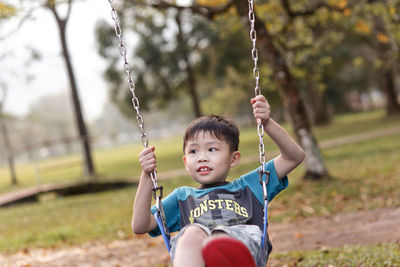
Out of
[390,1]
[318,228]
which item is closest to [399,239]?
[318,228]

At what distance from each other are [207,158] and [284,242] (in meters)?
3.45

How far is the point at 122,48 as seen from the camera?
2.98m

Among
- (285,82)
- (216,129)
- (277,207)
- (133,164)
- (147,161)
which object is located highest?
(285,82)

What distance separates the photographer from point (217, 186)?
9.04 feet

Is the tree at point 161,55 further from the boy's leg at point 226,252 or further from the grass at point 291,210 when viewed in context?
the boy's leg at point 226,252

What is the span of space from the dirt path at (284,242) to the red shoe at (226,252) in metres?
3.39

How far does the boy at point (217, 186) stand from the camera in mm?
2621

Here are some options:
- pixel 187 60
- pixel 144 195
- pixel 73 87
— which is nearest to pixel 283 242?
pixel 144 195

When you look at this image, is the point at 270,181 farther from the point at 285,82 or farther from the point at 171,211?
the point at 285,82

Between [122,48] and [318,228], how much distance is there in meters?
4.34

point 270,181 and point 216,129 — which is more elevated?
point 216,129

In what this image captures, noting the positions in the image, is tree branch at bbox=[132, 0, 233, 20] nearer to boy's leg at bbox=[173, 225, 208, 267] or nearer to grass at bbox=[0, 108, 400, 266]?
grass at bbox=[0, 108, 400, 266]

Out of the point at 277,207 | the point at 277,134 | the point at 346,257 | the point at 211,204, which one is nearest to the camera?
the point at 211,204

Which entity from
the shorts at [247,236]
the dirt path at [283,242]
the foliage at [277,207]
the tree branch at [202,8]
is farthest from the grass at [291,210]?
the tree branch at [202,8]
